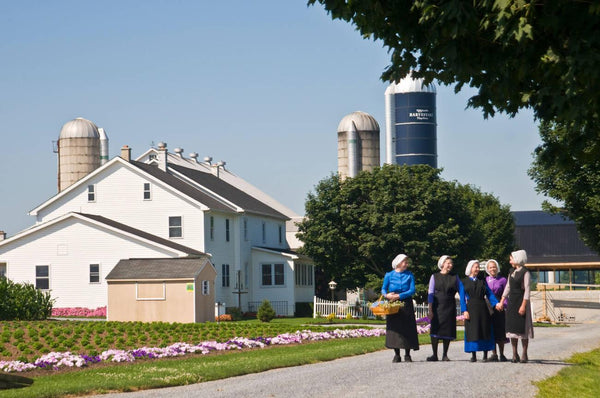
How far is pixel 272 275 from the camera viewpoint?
59375mm

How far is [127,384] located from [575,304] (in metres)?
53.1

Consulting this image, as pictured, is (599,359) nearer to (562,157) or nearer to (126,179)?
(562,157)

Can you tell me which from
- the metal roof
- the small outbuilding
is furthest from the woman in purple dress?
the metal roof

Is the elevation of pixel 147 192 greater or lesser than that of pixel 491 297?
greater

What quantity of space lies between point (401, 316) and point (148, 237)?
1400 inches

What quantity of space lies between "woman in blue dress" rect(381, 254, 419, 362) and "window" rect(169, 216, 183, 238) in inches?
1470

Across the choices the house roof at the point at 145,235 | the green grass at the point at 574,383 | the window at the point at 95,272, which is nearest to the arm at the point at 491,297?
the green grass at the point at 574,383

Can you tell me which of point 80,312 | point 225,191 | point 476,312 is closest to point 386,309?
point 476,312

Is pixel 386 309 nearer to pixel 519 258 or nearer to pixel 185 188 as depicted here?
pixel 519 258

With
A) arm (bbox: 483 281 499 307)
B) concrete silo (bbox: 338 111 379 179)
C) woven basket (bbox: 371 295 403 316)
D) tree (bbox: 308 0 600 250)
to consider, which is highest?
concrete silo (bbox: 338 111 379 179)

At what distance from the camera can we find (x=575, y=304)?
64188 mm

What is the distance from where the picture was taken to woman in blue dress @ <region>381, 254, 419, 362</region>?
17.8m

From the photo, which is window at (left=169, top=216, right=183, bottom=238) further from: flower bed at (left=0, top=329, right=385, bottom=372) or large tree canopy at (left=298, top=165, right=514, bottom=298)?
flower bed at (left=0, top=329, right=385, bottom=372)

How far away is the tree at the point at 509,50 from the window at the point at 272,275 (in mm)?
48890
